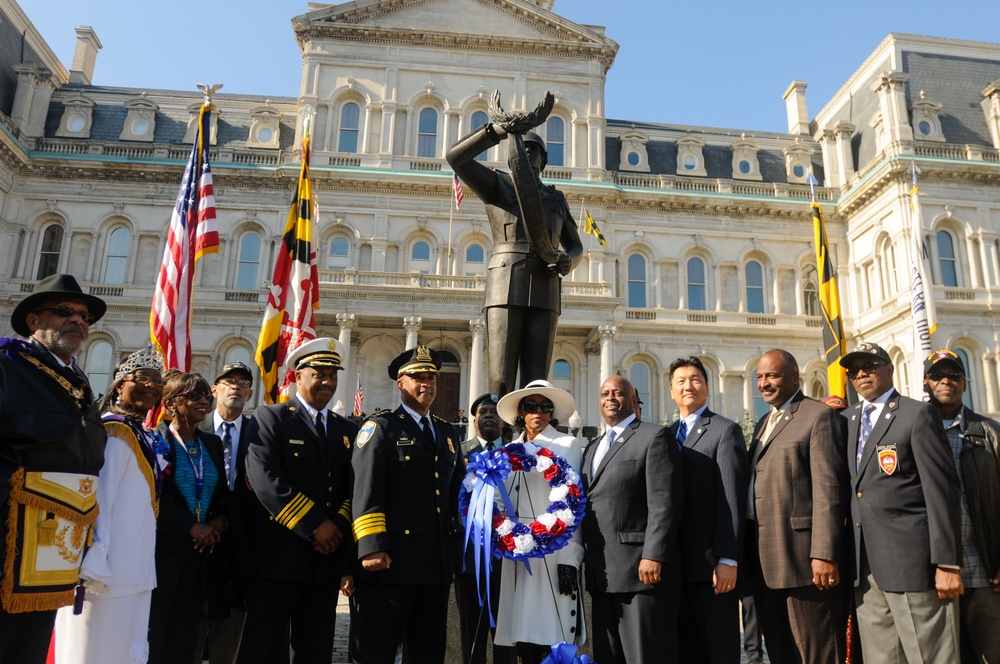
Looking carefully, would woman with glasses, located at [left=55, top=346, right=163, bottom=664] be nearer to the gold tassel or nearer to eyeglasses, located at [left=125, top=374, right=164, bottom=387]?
eyeglasses, located at [left=125, top=374, right=164, bottom=387]

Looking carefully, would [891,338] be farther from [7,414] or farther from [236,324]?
[7,414]

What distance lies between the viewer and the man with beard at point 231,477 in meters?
5.28

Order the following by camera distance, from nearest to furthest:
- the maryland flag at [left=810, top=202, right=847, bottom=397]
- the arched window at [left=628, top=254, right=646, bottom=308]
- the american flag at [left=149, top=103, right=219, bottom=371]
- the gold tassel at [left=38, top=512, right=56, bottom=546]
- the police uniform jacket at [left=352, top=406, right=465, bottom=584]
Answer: the gold tassel at [left=38, top=512, right=56, bottom=546] → the police uniform jacket at [left=352, top=406, right=465, bottom=584] → the american flag at [left=149, top=103, right=219, bottom=371] → the maryland flag at [left=810, top=202, right=847, bottom=397] → the arched window at [left=628, top=254, right=646, bottom=308]

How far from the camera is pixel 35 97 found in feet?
108

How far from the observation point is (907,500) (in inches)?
190

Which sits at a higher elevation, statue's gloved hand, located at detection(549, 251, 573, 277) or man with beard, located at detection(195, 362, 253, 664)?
statue's gloved hand, located at detection(549, 251, 573, 277)

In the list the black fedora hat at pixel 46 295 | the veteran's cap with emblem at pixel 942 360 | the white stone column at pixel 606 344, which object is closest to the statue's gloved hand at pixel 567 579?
the black fedora hat at pixel 46 295

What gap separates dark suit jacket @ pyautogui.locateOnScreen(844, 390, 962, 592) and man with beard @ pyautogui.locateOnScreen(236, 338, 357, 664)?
3576 mm

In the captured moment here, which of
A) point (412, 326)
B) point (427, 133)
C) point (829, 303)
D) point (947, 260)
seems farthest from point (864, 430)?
point (947, 260)

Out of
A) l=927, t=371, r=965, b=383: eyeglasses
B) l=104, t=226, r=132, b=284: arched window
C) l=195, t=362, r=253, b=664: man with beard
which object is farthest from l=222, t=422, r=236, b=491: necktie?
l=104, t=226, r=132, b=284: arched window

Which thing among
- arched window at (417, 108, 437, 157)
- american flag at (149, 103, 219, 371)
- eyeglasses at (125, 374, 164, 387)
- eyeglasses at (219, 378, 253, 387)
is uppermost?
arched window at (417, 108, 437, 157)

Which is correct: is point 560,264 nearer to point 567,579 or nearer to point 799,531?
point 567,579

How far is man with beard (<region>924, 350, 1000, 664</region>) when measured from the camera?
520 cm

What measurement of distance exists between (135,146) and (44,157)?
3598 mm
